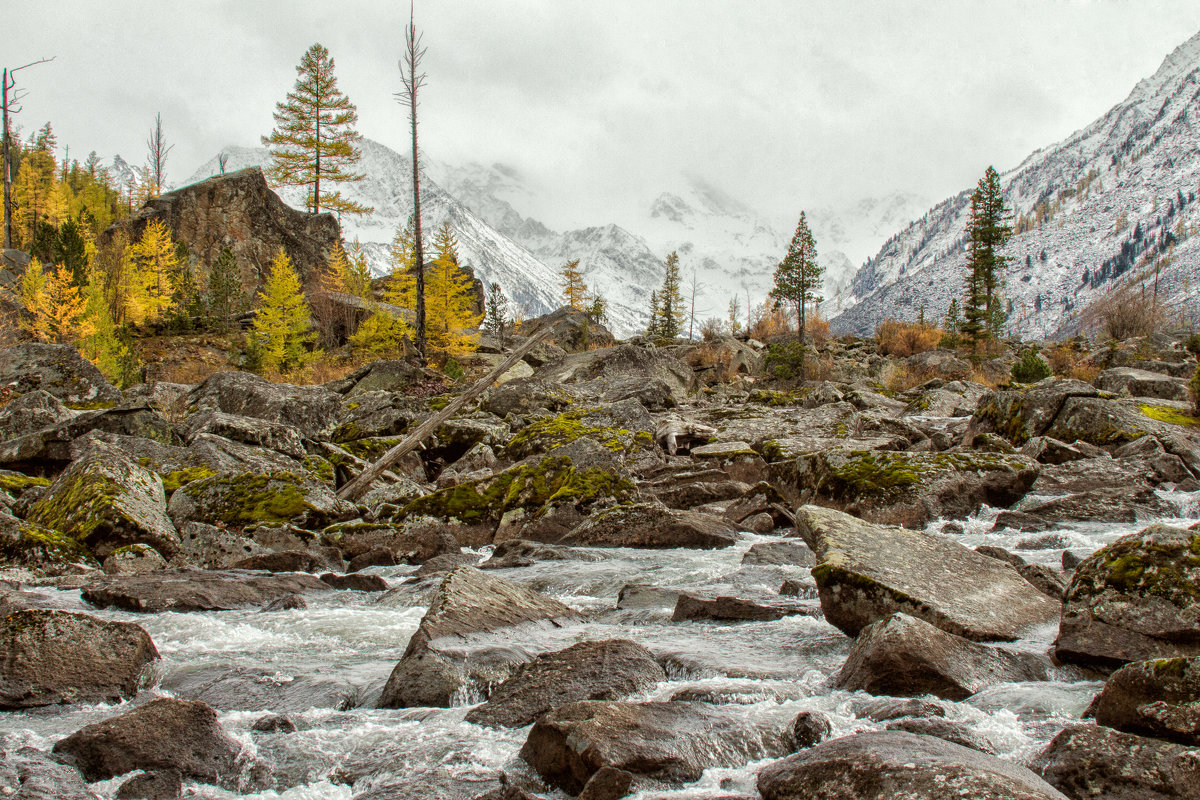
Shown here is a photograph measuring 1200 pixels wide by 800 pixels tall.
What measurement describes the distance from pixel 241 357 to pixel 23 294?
11.5 metres

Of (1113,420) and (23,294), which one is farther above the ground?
(23,294)

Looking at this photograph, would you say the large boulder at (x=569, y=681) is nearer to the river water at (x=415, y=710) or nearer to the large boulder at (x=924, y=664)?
the river water at (x=415, y=710)

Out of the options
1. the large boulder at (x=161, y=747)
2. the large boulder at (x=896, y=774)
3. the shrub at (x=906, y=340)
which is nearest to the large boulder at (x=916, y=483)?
the large boulder at (x=896, y=774)

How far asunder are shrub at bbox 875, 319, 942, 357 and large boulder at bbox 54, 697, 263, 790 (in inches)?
1877

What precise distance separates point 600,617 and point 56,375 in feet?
57.3

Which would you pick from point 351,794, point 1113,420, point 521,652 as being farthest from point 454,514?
point 1113,420

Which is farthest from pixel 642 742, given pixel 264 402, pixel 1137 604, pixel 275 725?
pixel 264 402

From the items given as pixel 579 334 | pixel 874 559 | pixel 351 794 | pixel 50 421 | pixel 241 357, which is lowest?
pixel 351 794

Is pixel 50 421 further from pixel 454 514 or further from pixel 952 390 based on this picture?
pixel 952 390

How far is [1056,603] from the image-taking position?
6047 mm

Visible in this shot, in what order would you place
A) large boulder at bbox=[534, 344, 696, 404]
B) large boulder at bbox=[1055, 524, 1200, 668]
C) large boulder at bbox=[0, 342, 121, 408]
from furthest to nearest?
large boulder at bbox=[534, 344, 696, 404] < large boulder at bbox=[0, 342, 121, 408] < large boulder at bbox=[1055, 524, 1200, 668]

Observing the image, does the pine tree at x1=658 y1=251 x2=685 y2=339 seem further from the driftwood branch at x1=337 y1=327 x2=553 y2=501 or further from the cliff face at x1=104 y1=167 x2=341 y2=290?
the driftwood branch at x1=337 y1=327 x2=553 y2=501

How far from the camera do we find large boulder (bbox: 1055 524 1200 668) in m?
4.48

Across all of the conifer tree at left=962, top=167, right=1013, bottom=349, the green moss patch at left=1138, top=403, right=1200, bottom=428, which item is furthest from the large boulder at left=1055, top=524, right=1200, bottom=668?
the conifer tree at left=962, top=167, right=1013, bottom=349
